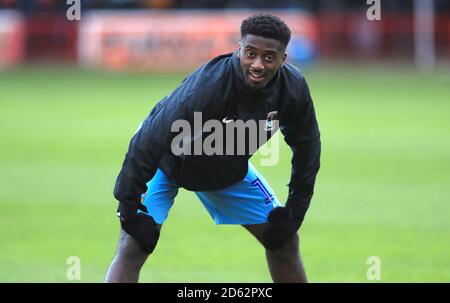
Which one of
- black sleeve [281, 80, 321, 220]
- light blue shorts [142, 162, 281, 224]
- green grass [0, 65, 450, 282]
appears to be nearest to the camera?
black sleeve [281, 80, 321, 220]

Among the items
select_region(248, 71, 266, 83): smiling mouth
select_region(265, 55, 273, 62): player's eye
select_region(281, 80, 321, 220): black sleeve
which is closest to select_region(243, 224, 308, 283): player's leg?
select_region(281, 80, 321, 220): black sleeve

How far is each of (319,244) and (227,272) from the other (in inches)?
61.9

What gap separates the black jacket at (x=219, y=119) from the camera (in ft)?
22.2

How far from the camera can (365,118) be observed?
20.8m

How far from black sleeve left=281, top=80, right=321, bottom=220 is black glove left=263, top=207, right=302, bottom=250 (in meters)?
0.06

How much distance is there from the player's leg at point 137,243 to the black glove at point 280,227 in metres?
0.76

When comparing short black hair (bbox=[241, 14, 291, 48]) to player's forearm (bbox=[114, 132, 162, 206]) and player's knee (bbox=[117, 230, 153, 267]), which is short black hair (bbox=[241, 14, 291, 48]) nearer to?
player's forearm (bbox=[114, 132, 162, 206])

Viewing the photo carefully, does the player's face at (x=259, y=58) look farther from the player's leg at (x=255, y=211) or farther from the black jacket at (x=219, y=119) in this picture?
the player's leg at (x=255, y=211)

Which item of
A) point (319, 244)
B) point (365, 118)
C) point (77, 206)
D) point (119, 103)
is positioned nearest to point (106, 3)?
point (119, 103)

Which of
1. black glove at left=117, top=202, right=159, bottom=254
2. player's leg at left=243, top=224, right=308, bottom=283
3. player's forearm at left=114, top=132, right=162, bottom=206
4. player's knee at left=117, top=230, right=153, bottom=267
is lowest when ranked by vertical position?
player's leg at left=243, top=224, right=308, bottom=283

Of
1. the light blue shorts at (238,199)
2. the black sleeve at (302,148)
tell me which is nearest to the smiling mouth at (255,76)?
the black sleeve at (302,148)

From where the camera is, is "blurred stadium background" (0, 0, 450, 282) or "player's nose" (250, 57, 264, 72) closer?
"player's nose" (250, 57, 264, 72)

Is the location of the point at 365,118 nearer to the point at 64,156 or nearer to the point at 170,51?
the point at 64,156

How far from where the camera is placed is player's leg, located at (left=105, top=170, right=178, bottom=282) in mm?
7070
